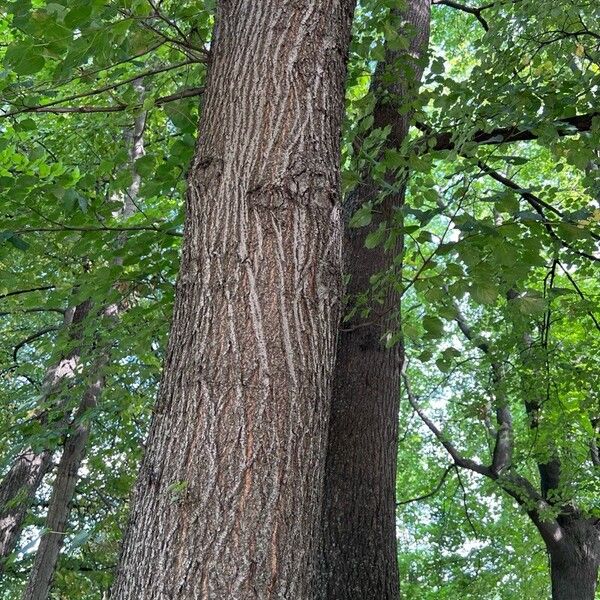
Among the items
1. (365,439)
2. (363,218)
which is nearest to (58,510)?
(365,439)

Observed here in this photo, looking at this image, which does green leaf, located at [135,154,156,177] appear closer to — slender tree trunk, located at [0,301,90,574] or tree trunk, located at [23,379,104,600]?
tree trunk, located at [23,379,104,600]

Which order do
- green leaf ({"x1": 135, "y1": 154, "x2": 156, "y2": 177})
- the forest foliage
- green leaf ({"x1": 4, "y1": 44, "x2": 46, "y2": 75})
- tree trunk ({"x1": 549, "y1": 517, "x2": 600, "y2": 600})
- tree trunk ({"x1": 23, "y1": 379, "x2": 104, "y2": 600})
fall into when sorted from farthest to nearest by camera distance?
tree trunk ({"x1": 549, "y1": 517, "x2": 600, "y2": 600}) < tree trunk ({"x1": 23, "y1": 379, "x2": 104, "y2": 600}) < green leaf ({"x1": 135, "y1": 154, "x2": 156, "y2": 177}) < the forest foliage < green leaf ({"x1": 4, "y1": 44, "x2": 46, "y2": 75})

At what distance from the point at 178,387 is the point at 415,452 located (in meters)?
14.5

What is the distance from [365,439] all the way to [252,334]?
6.51 ft

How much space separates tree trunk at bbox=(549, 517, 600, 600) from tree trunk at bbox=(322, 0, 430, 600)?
19.6ft

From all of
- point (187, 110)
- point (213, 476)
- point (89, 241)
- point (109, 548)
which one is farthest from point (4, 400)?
point (213, 476)

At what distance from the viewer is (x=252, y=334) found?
76.5 inches

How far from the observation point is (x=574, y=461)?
8438 mm

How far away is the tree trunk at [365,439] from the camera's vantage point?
348 cm

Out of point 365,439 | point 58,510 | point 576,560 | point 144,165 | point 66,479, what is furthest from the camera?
point 576,560

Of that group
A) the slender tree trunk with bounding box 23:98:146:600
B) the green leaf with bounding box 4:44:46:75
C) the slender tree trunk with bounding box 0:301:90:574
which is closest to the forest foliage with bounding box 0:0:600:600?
the green leaf with bounding box 4:44:46:75

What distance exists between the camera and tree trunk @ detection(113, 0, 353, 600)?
175cm

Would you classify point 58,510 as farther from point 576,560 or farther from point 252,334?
point 576,560

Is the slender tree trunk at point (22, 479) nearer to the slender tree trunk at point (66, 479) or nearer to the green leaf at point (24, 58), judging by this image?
the slender tree trunk at point (66, 479)
